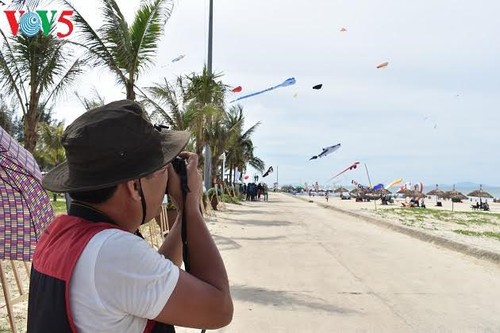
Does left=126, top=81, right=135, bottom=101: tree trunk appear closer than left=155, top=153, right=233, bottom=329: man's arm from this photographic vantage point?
No

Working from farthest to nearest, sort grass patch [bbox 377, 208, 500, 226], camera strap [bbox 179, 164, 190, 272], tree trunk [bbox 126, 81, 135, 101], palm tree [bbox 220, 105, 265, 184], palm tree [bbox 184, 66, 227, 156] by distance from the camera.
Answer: palm tree [bbox 220, 105, 265, 184] < grass patch [bbox 377, 208, 500, 226] < palm tree [bbox 184, 66, 227, 156] < tree trunk [bbox 126, 81, 135, 101] < camera strap [bbox 179, 164, 190, 272]

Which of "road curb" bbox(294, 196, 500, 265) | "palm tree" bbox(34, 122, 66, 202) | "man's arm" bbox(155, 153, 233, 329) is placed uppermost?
"palm tree" bbox(34, 122, 66, 202)

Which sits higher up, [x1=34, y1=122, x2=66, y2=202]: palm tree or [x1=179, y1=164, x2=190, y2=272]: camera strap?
[x1=34, y1=122, x2=66, y2=202]: palm tree

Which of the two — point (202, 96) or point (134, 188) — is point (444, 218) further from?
point (134, 188)

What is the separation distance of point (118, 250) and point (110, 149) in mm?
277

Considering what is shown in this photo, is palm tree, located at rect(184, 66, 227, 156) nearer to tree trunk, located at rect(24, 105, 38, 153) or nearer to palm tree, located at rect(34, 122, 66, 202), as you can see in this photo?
tree trunk, located at rect(24, 105, 38, 153)

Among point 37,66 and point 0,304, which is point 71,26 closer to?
point 37,66

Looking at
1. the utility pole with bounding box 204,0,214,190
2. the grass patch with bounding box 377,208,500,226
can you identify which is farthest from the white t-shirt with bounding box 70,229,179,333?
the utility pole with bounding box 204,0,214,190

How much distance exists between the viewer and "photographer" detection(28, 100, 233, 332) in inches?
50.9

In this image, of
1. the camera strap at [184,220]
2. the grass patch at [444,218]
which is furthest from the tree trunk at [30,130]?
the grass patch at [444,218]

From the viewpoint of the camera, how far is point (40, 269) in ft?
4.58

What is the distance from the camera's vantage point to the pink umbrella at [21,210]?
10.5ft

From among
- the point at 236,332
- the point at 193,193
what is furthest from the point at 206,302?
the point at 236,332

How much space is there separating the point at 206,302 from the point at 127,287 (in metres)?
0.22
